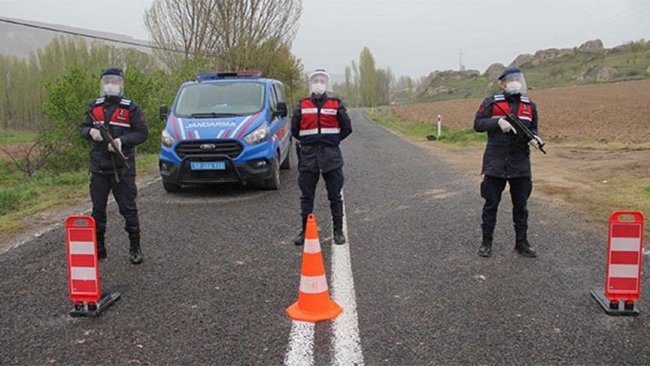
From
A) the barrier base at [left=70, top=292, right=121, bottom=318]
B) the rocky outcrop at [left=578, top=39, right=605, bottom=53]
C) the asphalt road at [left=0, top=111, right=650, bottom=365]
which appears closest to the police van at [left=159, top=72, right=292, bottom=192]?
the asphalt road at [left=0, top=111, right=650, bottom=365]

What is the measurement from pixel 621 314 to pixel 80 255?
4.05 meters

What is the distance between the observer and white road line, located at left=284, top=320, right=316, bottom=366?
3260 mm

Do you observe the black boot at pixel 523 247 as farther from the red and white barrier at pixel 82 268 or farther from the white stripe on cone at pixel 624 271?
the red and white barrier at pixel 82 268

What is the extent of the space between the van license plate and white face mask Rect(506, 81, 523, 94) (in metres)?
4.82

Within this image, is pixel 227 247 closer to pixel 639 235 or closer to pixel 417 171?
pixel 639 235

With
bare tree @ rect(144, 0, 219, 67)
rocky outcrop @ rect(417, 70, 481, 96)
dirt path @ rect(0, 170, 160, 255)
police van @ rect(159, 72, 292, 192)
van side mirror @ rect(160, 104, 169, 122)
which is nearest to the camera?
dirt path @ rect(0, 170, 160, 255)

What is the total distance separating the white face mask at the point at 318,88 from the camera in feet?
19.4

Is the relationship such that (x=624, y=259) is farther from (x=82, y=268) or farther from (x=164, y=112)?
(x=164, y=112)

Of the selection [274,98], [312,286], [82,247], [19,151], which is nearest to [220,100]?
[274,98]

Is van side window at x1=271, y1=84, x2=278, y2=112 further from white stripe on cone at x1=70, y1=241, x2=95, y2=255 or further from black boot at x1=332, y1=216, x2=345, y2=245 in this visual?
white stripe on cone at x1=70, y1=241, x2=95, y2=255

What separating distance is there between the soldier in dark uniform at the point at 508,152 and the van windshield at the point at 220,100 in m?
4.88

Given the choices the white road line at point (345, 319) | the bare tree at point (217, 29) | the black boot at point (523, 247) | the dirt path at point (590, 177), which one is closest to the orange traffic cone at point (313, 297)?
the white road line at point (345, 319)

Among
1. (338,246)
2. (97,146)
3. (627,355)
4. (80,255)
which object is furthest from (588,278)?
(97,146)

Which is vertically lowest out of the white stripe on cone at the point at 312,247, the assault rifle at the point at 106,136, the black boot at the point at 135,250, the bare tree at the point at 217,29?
the black boot at the point at 135,250
